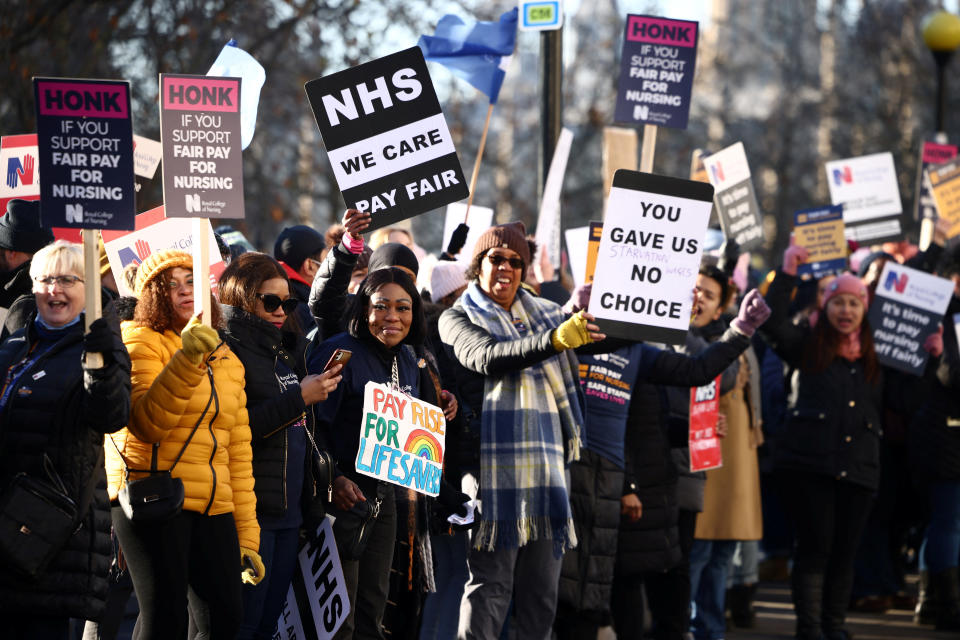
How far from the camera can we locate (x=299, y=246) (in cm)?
747

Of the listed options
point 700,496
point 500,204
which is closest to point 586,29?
point 500,204

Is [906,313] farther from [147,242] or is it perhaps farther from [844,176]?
[147,242]

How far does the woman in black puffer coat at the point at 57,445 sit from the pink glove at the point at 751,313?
10.8 ft

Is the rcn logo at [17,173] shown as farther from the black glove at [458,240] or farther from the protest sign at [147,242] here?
the black glove at [458,240]

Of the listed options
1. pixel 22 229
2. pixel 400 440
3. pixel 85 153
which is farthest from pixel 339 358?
pixel 22 229

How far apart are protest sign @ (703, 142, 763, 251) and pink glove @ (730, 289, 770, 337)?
2296mm

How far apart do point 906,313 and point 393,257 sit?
416 centimetres

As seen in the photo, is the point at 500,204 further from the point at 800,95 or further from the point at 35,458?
the point at 35,458

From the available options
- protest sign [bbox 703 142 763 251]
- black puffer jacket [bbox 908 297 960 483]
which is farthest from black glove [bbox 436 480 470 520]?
black puffer jacket [bbox 908 297 960 483]

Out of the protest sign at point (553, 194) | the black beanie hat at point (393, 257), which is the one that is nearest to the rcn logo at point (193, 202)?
the black beanie hat at point (393, 257)

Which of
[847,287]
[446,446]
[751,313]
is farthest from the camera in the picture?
[847,287]

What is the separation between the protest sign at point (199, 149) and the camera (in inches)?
221

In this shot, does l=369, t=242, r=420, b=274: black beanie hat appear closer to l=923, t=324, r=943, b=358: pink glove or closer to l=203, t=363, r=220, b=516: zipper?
l=203, t=363, r=220, b=516: zipper

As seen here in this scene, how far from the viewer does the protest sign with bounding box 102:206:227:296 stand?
7.00 m
